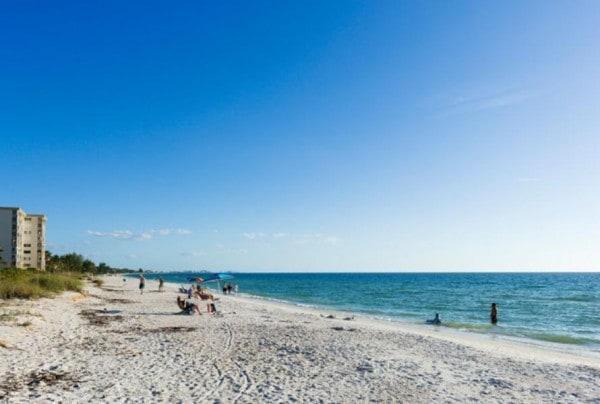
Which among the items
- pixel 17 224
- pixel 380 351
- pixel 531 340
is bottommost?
pixel 531 340

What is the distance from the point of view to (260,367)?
11.4 m

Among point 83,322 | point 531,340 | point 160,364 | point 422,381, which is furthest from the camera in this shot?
point 531,340

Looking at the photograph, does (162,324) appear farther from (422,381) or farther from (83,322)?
(422,381)

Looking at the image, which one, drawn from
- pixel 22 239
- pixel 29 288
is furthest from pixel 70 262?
pixel 29 288

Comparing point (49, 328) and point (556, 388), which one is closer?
point (556, 388)

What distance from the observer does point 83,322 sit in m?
18.8

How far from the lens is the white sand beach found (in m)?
9.00

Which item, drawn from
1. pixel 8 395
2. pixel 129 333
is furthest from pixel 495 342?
pixel 8 395

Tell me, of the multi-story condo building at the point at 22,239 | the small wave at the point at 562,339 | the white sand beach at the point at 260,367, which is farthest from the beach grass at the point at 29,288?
the multi-story condo building at the point at 22,239

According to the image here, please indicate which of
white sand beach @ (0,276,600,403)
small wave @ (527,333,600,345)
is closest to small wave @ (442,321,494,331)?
small wave @ (527,333,600,345)

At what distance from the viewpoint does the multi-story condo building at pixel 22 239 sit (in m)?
88.8

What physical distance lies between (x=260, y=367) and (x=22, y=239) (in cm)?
10062

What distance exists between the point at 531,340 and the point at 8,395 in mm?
21814

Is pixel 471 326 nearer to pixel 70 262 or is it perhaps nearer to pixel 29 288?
pixel 29 288
